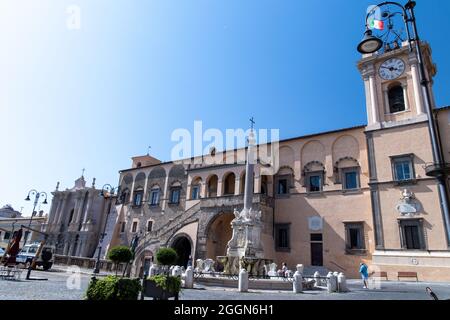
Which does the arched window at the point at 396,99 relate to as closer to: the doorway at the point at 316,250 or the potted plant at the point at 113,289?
the doorway at the point at 316,250

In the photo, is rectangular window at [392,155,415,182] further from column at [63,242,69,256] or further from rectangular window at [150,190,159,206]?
column at [63,242,69,256]

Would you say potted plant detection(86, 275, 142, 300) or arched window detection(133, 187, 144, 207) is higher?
arched window detection(133, 187, 144, 207)

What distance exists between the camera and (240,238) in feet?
67.3

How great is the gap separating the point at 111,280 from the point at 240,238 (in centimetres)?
1504

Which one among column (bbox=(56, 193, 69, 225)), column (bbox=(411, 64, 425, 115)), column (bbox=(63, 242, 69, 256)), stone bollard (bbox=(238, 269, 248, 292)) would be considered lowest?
stone bollard (bbox=(238, 269, 248, 292))

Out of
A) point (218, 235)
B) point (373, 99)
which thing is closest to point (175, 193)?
point (218, 235)

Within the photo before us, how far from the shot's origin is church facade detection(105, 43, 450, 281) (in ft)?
70.1

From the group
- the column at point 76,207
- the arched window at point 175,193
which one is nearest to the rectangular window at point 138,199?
the arched window at point 175,193

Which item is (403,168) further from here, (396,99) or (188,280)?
(188,280)

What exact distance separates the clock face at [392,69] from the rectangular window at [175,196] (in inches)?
983

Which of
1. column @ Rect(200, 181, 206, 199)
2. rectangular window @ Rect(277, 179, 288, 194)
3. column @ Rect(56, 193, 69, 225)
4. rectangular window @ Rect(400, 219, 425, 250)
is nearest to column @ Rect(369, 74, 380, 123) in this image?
rectangular window @ Rect(400, 219, 425, 250)

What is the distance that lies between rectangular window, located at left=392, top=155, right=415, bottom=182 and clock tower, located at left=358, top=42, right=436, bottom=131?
2.92 m

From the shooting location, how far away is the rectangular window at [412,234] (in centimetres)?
2086
